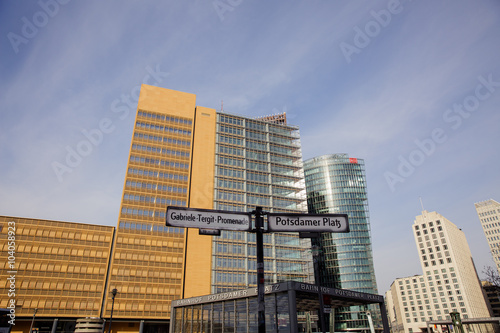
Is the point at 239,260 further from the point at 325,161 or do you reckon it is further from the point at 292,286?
the point at 325,161

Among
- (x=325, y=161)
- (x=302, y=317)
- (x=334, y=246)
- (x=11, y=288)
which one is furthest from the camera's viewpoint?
(x=325, y=161)

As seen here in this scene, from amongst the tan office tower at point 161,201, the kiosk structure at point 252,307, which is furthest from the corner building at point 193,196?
the kiosk structure at point 252,307

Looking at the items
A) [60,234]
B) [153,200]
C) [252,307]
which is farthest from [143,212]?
[252,307]

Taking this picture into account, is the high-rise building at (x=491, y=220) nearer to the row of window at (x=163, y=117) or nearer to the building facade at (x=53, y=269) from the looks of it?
the row of window at (x=163, y=117)

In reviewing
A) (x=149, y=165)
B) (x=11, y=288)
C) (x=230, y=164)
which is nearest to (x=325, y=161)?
(x=230, y=164)

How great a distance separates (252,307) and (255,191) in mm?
59250

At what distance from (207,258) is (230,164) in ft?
91.1

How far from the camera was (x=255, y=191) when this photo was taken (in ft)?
313

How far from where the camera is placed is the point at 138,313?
73.4m

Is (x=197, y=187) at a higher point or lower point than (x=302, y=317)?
higher

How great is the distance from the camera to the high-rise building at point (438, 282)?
154363 mm

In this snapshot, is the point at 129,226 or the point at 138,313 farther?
the point at 129,226

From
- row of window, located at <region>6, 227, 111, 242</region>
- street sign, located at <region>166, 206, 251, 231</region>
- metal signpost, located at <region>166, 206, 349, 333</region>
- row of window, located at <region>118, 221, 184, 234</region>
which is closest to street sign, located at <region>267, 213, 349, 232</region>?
metal signpost, located at <region>166, 206, 349, 333</region>

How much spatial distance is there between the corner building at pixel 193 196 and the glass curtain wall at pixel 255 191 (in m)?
0.27
